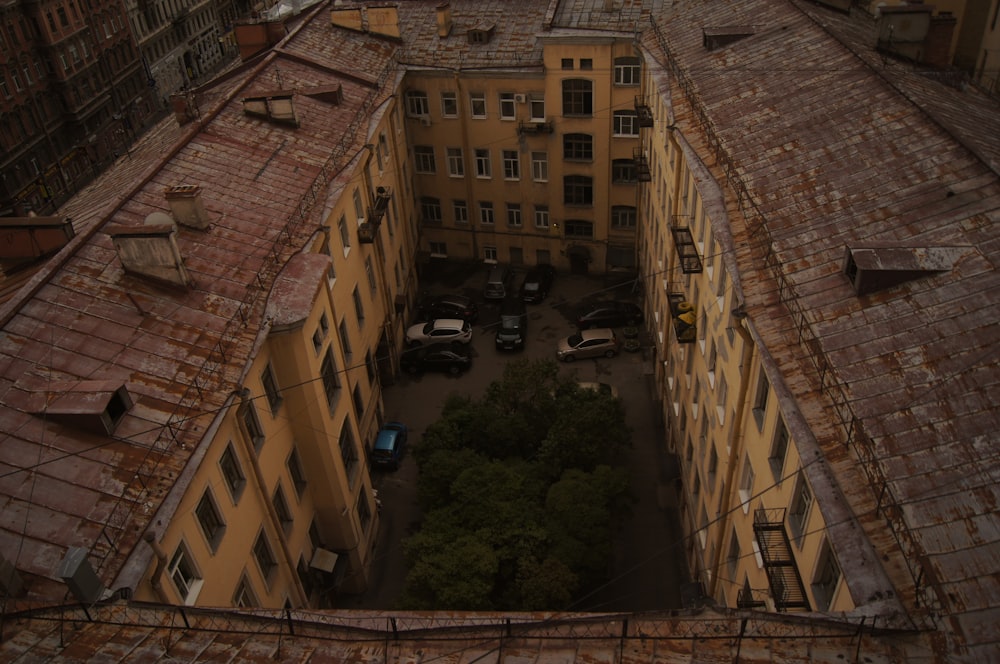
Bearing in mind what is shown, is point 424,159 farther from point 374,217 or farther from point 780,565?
point 780,565

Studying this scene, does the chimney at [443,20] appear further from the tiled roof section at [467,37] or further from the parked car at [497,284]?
the parked car at [497,284]

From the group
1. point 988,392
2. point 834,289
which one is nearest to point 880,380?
point 988,392

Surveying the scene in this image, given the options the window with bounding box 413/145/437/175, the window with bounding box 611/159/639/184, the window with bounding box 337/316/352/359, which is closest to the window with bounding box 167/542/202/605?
the window with bounding box 337/316/352/359

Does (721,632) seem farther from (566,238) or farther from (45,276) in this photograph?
(566,238)

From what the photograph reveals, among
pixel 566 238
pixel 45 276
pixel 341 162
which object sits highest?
pixel 45 276

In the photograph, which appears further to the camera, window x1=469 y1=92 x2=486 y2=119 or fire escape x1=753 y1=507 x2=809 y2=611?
window x1=469 y1=92 x2=486 y2=119

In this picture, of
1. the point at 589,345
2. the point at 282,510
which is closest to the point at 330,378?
the point at 282,510

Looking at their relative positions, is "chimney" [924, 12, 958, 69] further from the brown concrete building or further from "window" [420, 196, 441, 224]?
"window" [420, 196, 441, 224]
